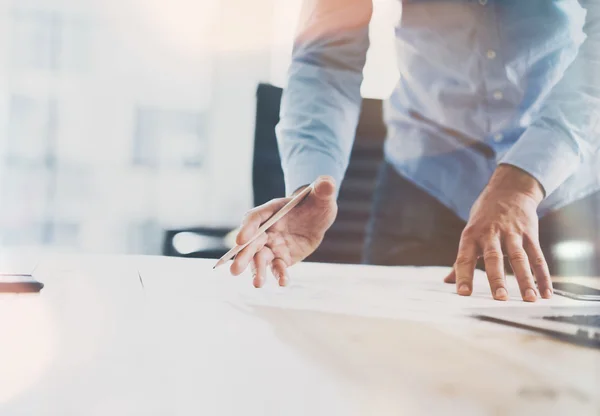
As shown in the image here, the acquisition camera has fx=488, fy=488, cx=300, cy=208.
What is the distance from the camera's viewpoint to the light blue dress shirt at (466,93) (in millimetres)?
782

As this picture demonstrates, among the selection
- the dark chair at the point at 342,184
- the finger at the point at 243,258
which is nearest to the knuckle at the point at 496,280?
the dark chair at the point at 342,184

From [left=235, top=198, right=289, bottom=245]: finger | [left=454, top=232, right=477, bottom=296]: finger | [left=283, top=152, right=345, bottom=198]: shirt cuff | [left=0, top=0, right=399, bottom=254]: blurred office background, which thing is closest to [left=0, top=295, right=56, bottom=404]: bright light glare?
[left=0, top=0, right=399, bottom=254]: blurred office background

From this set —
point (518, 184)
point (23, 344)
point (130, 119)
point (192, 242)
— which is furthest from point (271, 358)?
point (518, 184)

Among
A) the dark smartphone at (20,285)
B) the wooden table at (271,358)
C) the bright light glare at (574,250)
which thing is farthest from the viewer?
the bright light glare at (574,250)

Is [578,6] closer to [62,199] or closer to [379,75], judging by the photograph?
[379,75]

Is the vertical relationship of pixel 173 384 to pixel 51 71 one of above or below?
below

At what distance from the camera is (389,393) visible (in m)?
0.38

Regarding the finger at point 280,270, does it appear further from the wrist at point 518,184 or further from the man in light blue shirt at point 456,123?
the wrist at point 518,184

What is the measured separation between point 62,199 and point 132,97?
172 mm

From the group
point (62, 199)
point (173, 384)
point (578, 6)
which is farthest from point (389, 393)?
point (578, 6)

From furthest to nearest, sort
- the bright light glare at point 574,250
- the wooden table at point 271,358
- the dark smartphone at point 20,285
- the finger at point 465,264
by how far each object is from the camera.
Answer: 1. the bright light glare at point 574,250
2. the finger at point 465,264
3. the dark smartphone at point 20,285
4. the wooden table at point 271,358

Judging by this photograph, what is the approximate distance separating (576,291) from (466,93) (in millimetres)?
377

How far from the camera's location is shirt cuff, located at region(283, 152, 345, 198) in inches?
29.6

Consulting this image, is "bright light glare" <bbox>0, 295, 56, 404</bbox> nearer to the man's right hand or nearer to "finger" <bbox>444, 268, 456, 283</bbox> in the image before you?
the man's right hand
